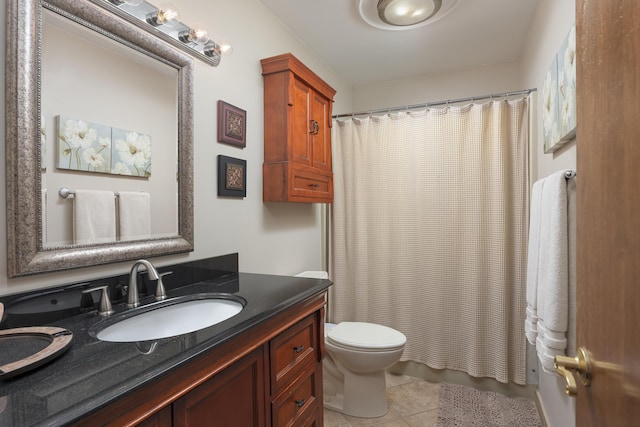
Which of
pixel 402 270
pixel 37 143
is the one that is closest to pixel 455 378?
pixel 402 270

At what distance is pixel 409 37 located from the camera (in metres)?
2.34

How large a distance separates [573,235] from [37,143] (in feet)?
5.87

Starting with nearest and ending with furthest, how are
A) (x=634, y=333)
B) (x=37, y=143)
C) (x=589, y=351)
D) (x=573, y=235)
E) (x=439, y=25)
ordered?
1. (x=634, y=333)
2. (x=589, y=351)
3. (x=37, y=143)
4. (x=573, y=235)
5. (x=439, y=25)

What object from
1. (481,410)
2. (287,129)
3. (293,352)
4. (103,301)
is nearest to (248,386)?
(293,352)

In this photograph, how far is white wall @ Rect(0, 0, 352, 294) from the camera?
1537 mm

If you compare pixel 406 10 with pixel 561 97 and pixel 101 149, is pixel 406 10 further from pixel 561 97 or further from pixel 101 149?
pixel 101 149

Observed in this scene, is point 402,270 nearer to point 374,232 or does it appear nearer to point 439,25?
point 374,232

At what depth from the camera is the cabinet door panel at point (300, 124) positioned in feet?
6.44

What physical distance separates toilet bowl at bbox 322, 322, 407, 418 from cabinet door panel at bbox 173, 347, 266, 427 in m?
0.95

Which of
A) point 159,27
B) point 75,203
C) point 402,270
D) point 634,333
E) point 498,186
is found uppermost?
point 159,27


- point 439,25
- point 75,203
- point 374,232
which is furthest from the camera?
point 374,232

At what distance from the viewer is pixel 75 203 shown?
1.08 meters

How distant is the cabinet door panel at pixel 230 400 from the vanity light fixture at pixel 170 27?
1266mm

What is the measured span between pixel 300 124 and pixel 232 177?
1.92 feet
